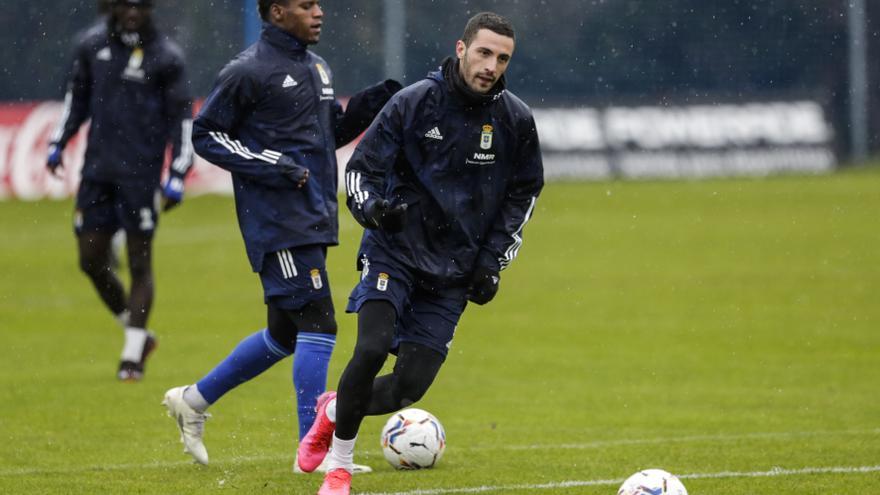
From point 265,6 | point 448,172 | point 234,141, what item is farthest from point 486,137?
point 265,6

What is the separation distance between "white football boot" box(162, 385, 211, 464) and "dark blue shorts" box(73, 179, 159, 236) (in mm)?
3043

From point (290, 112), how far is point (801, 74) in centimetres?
2464

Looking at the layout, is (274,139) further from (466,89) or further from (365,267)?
(466,89)

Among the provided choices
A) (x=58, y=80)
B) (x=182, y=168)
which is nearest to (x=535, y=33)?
(x=58, y=80)

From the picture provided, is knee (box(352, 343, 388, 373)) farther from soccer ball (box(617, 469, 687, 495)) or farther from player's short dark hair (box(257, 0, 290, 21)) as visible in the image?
player's short dark hair (box(257, 0, 290, 21))

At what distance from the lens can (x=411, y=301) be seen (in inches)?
271

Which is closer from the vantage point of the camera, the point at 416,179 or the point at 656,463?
the point at 416,179

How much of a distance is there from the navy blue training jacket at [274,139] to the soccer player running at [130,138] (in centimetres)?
282

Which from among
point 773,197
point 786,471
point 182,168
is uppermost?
point 182,168

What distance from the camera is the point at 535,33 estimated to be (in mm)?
27531

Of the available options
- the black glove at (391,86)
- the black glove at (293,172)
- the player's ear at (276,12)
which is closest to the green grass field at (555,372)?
the black glove at (293,172)

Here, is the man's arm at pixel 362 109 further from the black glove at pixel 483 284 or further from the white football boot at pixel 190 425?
the white football boot at pixel 190 425

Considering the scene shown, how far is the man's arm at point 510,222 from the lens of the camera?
6816 mm

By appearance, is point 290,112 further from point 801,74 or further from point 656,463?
point 801,74
